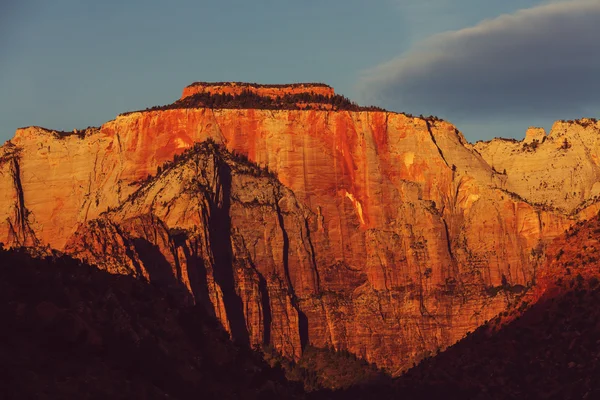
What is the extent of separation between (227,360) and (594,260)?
25736 millimetres

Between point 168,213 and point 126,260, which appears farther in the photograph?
point 168,213

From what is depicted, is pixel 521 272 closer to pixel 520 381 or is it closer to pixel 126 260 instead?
pixel 126 260

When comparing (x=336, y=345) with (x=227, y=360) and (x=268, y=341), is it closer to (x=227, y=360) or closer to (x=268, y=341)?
(x=268, y=341)

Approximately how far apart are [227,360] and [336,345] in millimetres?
103416

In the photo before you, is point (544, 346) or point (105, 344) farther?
point (544, 346)

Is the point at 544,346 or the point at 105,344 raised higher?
the point at 544,346

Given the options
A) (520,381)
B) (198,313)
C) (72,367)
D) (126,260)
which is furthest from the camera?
(126,260)

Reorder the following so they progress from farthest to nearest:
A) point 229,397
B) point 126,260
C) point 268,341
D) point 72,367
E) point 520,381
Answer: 1. point 268,341
2. point 126,260
3. point 520,381
4. point 229,397
5. point 72,367

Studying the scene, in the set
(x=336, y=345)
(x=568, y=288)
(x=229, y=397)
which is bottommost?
(x=229, y=397)

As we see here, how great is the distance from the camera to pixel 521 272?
199 meters

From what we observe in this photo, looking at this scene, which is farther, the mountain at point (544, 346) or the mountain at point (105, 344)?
the mountain at point (544, 346)

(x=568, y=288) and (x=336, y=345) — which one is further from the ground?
(x=336, y=345)

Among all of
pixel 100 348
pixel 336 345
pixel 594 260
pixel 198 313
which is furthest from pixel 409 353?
pixel 100 348

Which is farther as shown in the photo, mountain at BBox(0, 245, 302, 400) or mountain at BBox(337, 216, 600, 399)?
mountain at BBox(337, 216, 600, 399)
